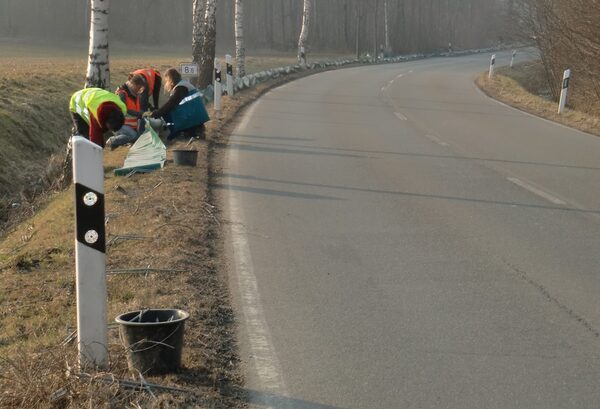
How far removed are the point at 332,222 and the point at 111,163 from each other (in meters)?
5.15

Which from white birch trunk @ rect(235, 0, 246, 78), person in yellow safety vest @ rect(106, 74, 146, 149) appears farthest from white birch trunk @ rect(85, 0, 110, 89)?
white birch trunk @ rect(235, 0, 246, 78)

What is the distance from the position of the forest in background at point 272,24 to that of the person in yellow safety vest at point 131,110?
61826mm

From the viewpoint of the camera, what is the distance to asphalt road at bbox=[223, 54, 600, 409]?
4.73 m

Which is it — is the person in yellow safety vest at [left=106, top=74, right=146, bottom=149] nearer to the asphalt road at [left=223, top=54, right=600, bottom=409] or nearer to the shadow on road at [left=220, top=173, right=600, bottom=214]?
the asphalt road at [left=223, top=54, right=600, bottom=409]

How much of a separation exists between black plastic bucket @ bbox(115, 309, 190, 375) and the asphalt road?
55 centimetres

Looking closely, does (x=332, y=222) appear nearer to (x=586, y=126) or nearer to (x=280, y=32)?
(x=586, y=126)

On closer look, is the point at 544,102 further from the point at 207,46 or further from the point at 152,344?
the point at 152,344

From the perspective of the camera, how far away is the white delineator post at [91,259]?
14.3 ft

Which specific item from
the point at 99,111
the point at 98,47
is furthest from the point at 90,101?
the point at 98,47

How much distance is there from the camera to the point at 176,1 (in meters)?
94.4

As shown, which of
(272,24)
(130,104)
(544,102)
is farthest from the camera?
(272,24)

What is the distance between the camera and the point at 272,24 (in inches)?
3430

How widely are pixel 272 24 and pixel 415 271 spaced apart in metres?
82.9

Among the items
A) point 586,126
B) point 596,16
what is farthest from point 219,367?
point 596,16
